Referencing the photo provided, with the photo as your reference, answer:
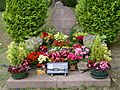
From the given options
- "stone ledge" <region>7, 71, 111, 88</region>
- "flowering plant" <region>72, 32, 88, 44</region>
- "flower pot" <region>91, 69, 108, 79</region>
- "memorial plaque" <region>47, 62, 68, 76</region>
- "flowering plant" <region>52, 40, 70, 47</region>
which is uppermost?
"flowering plant" <region>72, 32, 88, 44</region>

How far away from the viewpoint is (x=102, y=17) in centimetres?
614

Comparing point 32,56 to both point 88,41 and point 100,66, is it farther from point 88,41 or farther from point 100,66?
point 100,66

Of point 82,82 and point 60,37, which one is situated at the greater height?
point 60,37

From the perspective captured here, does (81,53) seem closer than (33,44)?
Yes

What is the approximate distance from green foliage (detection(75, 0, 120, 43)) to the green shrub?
104 cm

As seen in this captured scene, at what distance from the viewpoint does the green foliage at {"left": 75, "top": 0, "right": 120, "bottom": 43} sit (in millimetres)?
6090

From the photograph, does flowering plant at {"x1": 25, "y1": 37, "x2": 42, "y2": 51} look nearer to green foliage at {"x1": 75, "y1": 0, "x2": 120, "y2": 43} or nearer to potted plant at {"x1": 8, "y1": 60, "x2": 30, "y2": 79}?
potted plant at {"x1": 8, "y1": 60, "x2": 30, "y2": 79}

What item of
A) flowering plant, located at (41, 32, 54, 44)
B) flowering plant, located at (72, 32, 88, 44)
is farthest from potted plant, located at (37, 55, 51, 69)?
flowering plant, located at (72, 32, 88, 44)

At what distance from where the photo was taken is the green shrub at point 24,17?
6.19 meters

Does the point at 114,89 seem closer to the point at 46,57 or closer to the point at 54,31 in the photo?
the point at 46,57

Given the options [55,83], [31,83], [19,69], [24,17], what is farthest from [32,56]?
[24,17]

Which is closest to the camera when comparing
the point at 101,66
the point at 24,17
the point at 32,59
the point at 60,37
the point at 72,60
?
the point at 101,66

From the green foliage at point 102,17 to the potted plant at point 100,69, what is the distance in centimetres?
203

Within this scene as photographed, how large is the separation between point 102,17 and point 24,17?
1.87 metres
